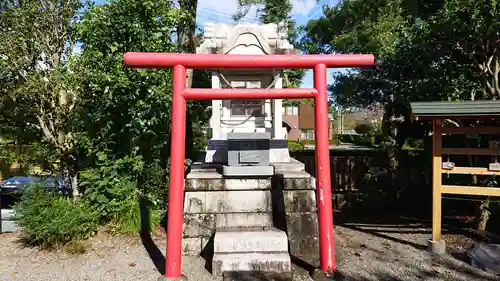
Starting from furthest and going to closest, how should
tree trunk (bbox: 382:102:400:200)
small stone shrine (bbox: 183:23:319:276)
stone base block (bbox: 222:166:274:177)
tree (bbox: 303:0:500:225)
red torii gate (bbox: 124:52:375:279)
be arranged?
tree trunk (bbox: 382:102:400:200)
tree (bbox: 303:0:500:225)
stone base block (bbox: 222:166:274:177)
small stone shrine (bbox: 183:23:319:276)
red torii gate (bbox: 124:52:375:279)

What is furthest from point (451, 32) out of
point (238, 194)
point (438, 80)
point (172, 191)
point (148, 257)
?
point (148, 257)

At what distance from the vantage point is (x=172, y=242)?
14.5ft

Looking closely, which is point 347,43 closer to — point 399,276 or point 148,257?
point 399,276

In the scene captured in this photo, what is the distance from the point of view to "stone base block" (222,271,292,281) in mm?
4512

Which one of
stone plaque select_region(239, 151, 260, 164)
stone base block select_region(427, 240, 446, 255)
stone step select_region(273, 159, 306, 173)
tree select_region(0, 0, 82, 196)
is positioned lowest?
stone base block select_region(427, 240, 446, 255)

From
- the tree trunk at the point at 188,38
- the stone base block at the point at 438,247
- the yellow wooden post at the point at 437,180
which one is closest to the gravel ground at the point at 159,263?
the stone base block at the point at 438,247

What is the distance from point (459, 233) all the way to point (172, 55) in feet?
19.3

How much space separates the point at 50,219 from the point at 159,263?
191cm

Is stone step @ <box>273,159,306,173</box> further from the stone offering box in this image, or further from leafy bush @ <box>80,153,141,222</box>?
leafy bush @ <box>80,153,141,222</box>

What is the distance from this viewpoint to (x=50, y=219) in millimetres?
5480

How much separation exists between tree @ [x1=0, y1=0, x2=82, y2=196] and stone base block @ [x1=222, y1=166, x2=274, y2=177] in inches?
127

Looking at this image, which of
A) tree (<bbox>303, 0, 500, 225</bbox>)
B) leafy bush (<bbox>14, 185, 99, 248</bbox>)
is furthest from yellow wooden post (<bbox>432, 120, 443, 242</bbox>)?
leafy bush (<bbox>14, 185, 99, 248</bbox>)

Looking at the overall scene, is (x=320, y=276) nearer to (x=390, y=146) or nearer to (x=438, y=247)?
(x=438, y=247)

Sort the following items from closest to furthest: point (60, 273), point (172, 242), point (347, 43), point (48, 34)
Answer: point (172, 242) → point (60, 273) → point (48, 34) → point (347, 43)
